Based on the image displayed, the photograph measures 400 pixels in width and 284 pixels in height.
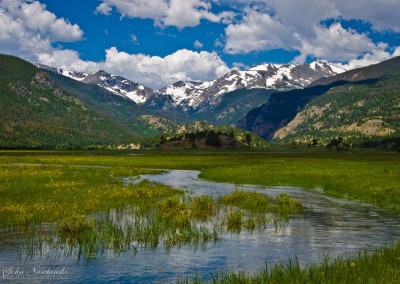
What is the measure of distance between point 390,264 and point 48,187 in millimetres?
34845

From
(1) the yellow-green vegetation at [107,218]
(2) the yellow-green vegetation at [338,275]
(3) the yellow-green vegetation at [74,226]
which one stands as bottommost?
(1) the yellow-green vegetation at [107,218]

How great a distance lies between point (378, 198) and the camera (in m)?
33.4

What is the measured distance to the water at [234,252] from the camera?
45.0ft

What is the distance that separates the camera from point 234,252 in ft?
53.9

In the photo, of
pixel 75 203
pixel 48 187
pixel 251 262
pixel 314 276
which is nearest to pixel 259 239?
pixel 251 262

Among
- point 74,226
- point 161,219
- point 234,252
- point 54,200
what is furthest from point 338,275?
point 54,200

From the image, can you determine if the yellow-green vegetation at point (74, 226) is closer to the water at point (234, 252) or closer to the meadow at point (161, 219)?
the meadow at point (161, 219)

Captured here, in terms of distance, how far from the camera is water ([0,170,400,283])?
13.7m

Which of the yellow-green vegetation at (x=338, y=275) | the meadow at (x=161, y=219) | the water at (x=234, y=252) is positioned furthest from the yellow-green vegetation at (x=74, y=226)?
the yellow-green vegetation at (x=338, y=275)

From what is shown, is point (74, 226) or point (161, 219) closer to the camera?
point (74, 226)

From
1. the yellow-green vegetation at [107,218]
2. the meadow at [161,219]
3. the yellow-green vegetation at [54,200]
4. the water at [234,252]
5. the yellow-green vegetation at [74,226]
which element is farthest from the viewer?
the yellow-green vegetation at [54,200]

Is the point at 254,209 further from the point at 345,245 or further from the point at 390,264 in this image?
the point at 390,264

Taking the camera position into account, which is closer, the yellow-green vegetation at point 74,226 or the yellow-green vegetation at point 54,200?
the yellow-green vegetation at point 74,226

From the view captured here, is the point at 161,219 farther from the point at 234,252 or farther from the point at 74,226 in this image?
the point at 234,252
